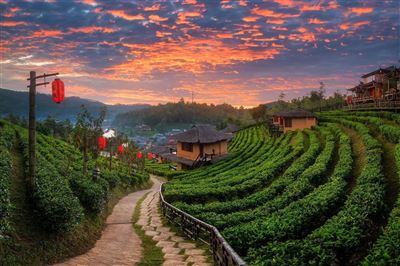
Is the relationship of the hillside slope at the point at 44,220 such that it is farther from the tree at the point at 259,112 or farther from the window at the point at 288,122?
the tree at the point at 259,112

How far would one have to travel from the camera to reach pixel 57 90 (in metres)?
16.1

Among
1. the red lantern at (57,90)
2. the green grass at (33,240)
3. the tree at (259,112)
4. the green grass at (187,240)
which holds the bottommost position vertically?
the green grass at (187,240)

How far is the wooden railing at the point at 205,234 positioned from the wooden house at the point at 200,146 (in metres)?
30.5

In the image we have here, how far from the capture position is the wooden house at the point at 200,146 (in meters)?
50.9

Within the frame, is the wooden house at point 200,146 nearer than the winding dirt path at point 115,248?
No

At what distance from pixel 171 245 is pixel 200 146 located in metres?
37.4

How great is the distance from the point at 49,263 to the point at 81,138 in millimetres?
15748

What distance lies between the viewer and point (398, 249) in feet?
27.9

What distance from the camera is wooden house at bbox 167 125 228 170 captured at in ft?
167

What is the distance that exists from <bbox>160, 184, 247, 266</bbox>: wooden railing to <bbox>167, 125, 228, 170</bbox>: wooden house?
30536mm

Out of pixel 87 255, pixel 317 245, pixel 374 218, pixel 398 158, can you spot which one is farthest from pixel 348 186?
pixel 87 255

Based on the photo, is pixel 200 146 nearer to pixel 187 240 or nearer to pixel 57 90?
pixel 57 90

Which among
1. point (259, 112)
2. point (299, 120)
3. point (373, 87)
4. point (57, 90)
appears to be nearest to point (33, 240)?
point (57, 90)

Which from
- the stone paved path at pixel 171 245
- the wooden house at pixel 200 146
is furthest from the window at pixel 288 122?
the stone paved path at pixel 171 245
